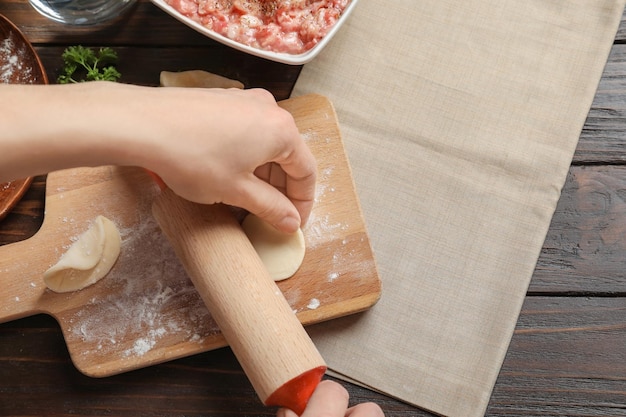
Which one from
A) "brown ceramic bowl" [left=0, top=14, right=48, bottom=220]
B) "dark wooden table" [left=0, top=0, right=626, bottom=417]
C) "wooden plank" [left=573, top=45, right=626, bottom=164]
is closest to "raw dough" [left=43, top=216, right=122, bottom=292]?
"dark wooden table" [left=0, top=0, right=626, bottom=417]

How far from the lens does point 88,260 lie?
130 centimetres

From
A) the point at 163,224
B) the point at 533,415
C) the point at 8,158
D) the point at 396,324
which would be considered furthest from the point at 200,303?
the point at 533,415

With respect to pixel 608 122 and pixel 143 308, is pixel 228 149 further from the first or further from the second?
pixel 608 122

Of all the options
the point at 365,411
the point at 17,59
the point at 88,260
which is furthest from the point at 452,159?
the point at 17,59

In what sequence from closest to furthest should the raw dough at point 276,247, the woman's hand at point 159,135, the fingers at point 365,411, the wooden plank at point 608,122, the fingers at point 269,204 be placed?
1. the woman's hand at point 159,135
2. the fingers at point 269,204
3. the fingers at point 365,411
4. the raw dough at point 276,247
5. the wooden plank at point 608,122

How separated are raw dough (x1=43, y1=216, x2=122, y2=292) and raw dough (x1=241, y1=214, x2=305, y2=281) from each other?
0.30m

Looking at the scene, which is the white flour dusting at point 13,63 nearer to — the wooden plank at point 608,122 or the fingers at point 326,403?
the fingers at point 326,403

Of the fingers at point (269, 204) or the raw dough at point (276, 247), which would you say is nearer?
the fingers at point (269, 204)

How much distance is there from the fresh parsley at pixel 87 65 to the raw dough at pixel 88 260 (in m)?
0.37

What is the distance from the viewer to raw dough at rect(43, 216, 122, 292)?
1.30 metres

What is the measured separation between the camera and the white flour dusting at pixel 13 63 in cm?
146

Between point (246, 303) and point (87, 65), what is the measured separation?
759 millimetres

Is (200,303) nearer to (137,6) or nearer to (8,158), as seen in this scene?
(8,158)

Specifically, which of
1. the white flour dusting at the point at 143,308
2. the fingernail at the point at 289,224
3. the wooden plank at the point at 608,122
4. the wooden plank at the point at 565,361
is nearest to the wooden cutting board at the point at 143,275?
the white flour dusting at the point at 143,308
